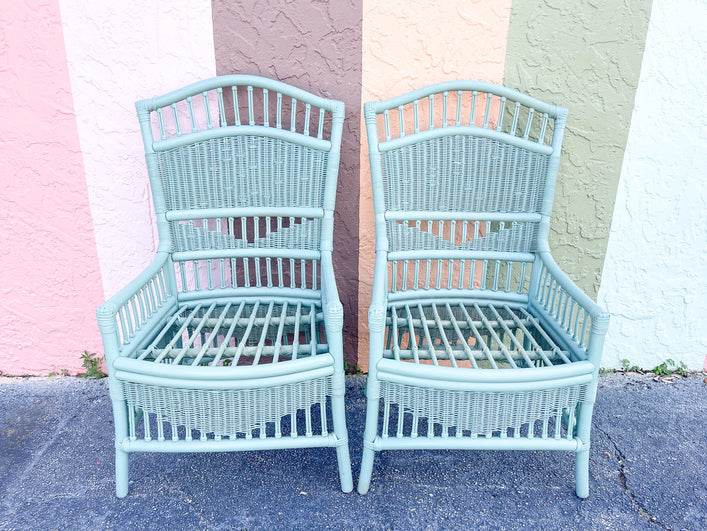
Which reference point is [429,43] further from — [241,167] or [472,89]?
[241,167]

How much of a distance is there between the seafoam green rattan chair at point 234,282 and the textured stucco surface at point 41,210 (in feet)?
1.30

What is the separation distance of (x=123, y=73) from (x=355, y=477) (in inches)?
65.8

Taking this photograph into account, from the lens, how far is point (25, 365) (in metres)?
2.12

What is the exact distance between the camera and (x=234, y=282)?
6.15 ft

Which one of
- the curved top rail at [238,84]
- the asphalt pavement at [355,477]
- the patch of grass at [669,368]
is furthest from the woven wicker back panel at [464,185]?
the patch of grass at [669,368]

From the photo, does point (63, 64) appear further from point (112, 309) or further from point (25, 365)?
point (25, 365)

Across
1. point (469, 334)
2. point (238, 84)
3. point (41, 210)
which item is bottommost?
point (469, 334)

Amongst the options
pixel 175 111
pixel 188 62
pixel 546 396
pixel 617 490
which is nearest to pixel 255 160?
pixel 175 111

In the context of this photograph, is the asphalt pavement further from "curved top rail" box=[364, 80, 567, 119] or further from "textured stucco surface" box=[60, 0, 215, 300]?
"curved top rail" box=[364, 80, 567, 119]

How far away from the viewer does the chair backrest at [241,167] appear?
5.42ft

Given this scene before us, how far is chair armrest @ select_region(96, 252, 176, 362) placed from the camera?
1.31m

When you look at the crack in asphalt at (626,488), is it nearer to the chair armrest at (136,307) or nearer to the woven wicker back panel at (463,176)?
the woven wicker back panel at (463,176)

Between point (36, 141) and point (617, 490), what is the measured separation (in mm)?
2421

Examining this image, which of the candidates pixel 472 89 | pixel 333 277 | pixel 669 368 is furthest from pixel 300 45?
pixel 669 368
